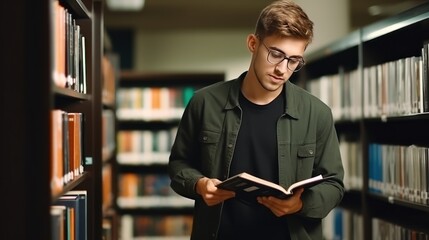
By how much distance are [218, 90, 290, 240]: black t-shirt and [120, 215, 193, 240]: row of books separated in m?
4.06

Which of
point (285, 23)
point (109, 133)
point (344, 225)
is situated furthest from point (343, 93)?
point (285, 23)

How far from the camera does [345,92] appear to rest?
4363mm

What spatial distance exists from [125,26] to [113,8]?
Result: 123 cm

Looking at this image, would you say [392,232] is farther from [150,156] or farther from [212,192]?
[150,156]

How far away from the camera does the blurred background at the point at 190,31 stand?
6993 mm

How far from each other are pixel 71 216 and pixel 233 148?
67 centimetres

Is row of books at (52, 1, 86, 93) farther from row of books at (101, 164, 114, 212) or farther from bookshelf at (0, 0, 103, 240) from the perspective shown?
row of books at (101, 164, 114, 212)

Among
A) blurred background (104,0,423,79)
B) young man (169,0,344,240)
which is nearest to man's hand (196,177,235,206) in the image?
young man (169,0,344,240)

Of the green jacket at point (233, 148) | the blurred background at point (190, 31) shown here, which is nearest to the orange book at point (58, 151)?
the green jacket at point (233, 148)

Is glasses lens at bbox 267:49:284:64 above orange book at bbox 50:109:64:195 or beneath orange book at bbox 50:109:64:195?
above

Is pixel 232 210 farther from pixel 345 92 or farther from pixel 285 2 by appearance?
pixel 345 92

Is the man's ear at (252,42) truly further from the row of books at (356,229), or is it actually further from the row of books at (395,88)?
the row of books at (356,229)

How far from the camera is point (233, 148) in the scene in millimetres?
2205

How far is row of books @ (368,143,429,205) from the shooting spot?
10.0 ft
